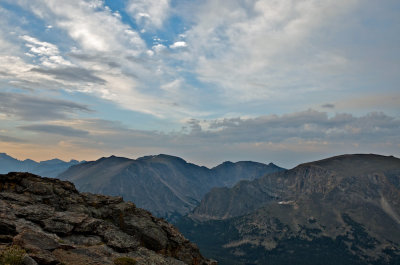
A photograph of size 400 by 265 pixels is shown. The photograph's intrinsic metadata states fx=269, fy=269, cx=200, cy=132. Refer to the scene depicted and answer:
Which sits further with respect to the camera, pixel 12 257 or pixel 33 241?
pixel 33 241

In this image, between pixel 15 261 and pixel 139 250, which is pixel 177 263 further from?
pixel 15 261

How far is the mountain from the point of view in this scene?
1096 inches

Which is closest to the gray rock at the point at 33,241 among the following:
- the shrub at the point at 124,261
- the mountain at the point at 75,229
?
the mountain at the point at 75,229

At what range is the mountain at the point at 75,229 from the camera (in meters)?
27.8

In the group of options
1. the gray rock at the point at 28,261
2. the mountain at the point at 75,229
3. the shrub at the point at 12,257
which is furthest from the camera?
the mountain at the point at 75,229

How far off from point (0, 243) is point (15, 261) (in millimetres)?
7766

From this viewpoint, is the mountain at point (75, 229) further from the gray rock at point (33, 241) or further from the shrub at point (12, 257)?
the shrub at point (12, 257)

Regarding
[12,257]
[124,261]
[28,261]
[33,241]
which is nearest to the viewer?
[12,257]

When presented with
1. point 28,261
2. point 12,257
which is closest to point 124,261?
point 28,261

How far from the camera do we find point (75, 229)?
3634 centimetres

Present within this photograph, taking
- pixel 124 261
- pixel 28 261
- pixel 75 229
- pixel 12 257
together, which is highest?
pixel 12 257

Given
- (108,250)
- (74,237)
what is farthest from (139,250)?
(74,237)

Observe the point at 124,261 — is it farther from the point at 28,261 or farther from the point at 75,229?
the point at 28,261

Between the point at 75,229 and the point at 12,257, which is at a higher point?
the point at 12,257
